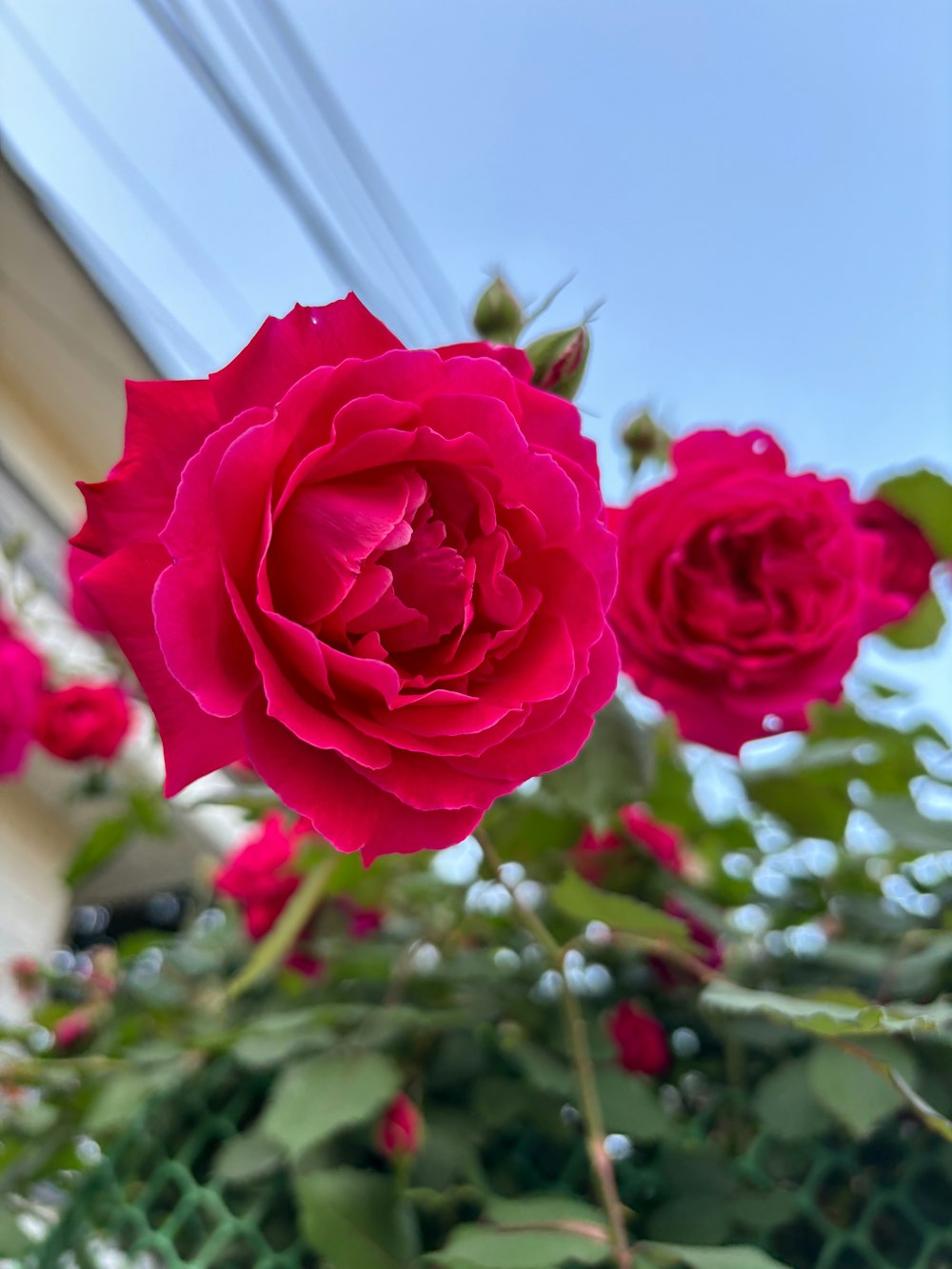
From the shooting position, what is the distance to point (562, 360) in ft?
1.03

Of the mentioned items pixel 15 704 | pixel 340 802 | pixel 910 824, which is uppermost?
pixel 340 802

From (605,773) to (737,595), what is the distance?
0.09 meters

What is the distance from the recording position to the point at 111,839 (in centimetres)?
68

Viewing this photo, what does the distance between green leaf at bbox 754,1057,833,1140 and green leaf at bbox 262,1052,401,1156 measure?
0.15m

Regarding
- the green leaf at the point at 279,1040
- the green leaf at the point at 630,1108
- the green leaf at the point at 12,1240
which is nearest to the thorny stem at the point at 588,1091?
the green leaf at the point at 630,1108

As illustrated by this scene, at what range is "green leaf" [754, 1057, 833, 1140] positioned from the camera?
0.41 meters

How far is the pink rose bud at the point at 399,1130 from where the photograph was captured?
41 centimetres

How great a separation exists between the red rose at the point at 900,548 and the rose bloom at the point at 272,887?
0.35 metres

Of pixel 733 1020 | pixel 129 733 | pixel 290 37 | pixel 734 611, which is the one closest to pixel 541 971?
pixel 733 1020

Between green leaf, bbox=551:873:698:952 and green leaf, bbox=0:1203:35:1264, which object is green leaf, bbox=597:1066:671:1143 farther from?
green leaf, bbox=0:1203:35:1264

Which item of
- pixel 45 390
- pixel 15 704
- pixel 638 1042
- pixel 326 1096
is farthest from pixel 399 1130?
pixel 45 390

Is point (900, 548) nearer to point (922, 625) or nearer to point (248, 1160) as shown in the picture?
point (922, 625)

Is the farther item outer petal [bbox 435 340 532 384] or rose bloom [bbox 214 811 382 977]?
rose bloom [bbox 214 811 382 977]

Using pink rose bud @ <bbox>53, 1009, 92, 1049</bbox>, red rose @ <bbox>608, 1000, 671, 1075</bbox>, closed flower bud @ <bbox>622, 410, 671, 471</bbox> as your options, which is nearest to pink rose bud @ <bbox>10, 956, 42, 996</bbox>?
pink rose bud @ <bbox>53, 1009, 92, 1049</bbox>
